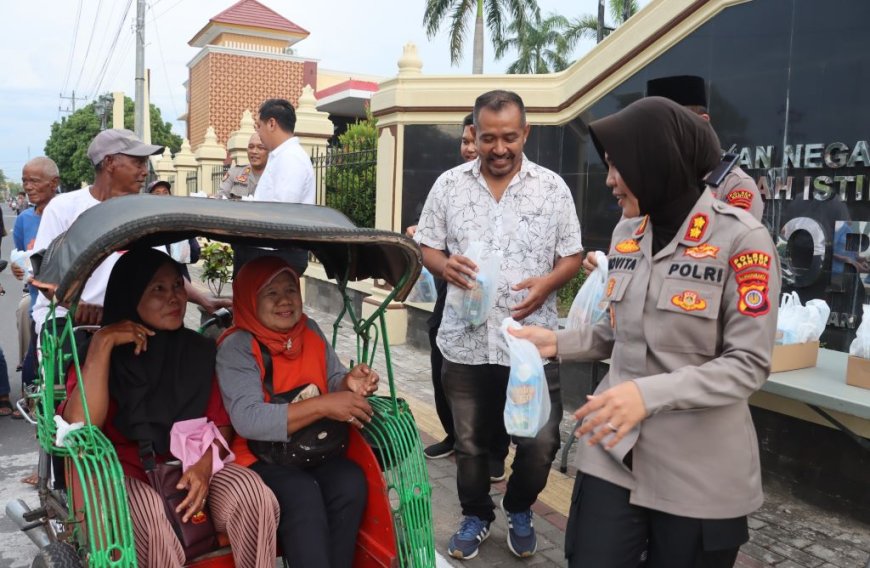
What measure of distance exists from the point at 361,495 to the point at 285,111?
3.26 meters

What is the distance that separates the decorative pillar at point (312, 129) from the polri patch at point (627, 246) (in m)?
9.01

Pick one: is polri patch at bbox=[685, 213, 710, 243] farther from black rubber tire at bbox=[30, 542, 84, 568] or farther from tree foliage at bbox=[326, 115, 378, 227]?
tree foliage at bbox=[326, 115, 378, 227]

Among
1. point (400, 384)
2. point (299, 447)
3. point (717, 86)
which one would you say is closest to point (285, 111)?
point (400, 384)

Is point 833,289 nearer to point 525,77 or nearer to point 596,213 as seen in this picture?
point 596,213

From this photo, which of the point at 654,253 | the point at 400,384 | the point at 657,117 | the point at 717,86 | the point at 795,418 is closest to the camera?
the point at 657,117

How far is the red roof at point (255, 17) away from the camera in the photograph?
28.6 metres

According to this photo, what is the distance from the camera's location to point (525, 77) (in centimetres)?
753

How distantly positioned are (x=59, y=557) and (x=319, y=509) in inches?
34.3

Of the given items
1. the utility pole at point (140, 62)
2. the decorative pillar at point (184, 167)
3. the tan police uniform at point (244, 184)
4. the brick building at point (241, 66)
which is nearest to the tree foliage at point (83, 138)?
the brick building at point (241, 66)

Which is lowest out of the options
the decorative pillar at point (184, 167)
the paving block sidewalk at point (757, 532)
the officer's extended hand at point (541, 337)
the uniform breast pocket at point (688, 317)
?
the paving block sidewalk at point (757, 532)

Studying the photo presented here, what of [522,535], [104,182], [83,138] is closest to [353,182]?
[104,182]

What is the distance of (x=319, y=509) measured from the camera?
8.69 ft

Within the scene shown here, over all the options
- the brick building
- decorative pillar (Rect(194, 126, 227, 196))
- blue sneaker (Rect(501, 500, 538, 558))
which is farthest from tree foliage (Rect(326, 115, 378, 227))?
the brick building

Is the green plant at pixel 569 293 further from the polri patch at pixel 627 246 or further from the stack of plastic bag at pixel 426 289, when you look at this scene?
the polri patch at pixel 627 246
